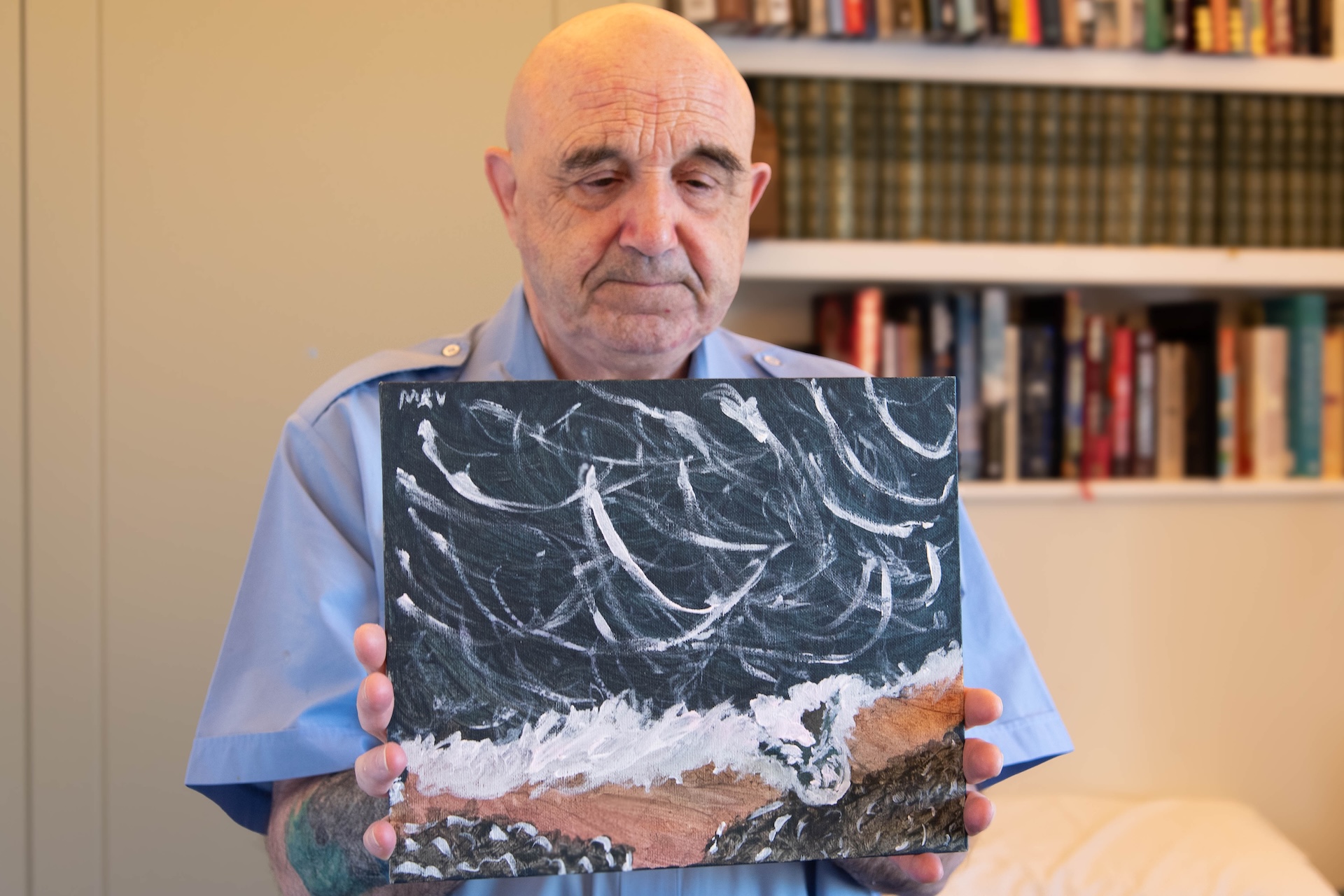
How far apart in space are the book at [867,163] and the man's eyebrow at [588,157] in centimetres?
108

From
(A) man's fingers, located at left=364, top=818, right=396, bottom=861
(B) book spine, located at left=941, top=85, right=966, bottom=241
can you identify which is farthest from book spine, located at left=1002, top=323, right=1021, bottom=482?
(A) man's fingers, located at left=364, top=818, right=396, bottom=861

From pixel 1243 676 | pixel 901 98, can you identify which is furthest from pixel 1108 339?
pixel 1243 676

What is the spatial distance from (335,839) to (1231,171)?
195 centimetres

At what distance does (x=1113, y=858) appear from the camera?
176 centimetres

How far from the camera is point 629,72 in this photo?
920mm

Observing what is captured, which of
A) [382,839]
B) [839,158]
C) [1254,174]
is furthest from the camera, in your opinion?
[1254,174]

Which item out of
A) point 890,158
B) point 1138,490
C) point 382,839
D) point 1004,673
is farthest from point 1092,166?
point 382,839

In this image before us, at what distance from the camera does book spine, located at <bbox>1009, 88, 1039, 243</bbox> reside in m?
1.93

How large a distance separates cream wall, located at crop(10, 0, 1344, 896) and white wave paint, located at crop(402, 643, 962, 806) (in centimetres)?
94

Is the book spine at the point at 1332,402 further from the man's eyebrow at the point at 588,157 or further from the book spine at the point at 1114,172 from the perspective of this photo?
the man's eyebrow at the point at 588,157

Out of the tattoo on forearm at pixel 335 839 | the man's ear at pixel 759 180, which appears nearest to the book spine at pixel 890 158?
the man's ear at pixel 759 180

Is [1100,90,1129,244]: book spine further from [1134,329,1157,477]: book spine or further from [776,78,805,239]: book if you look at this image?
[776,78,805,239]: book

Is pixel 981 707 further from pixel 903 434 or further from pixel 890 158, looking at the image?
pixel 890 158

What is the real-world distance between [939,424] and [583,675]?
1.03ft
